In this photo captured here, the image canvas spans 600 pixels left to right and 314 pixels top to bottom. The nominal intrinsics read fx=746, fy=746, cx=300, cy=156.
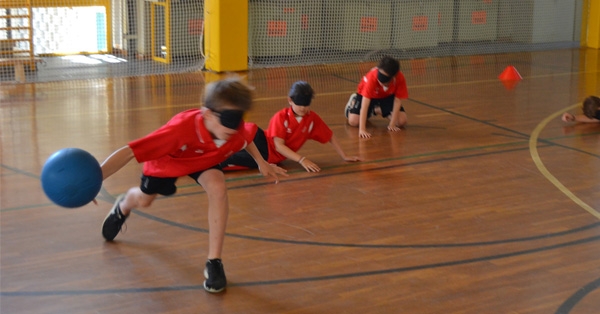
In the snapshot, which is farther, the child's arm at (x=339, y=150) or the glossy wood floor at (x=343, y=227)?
the child's arm at (x=339, y=150)

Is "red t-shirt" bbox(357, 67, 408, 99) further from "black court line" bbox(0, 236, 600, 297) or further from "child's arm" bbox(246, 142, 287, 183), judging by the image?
"black court line" bbox(0, 236, 600, 297)

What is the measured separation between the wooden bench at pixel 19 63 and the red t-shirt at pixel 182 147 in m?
5.59

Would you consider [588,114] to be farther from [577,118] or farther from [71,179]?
[71,179]

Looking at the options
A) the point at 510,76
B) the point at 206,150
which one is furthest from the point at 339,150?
the point at 510,76

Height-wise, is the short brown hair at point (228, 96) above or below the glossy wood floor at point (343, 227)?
above

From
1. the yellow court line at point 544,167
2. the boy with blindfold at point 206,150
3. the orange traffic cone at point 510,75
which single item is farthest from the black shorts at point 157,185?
the orange traffic cone at point 510,75

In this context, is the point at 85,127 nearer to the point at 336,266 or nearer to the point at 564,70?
the point at 336,266

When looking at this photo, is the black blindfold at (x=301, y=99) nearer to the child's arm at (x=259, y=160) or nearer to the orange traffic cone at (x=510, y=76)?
the child's arm at (x=259, y=160)

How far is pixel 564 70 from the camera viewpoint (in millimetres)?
10062

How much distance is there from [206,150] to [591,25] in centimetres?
1088

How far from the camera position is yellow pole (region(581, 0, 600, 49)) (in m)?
12.5

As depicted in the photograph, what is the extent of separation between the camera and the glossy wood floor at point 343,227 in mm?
3270

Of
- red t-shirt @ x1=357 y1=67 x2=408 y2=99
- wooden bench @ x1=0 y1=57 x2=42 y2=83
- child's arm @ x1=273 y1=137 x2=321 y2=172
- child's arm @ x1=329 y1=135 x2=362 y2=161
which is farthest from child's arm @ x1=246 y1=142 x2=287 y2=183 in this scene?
wooden bench @ x1=0 y1=57 x2=42 y2=83

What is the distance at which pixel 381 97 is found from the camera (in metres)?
6.49
